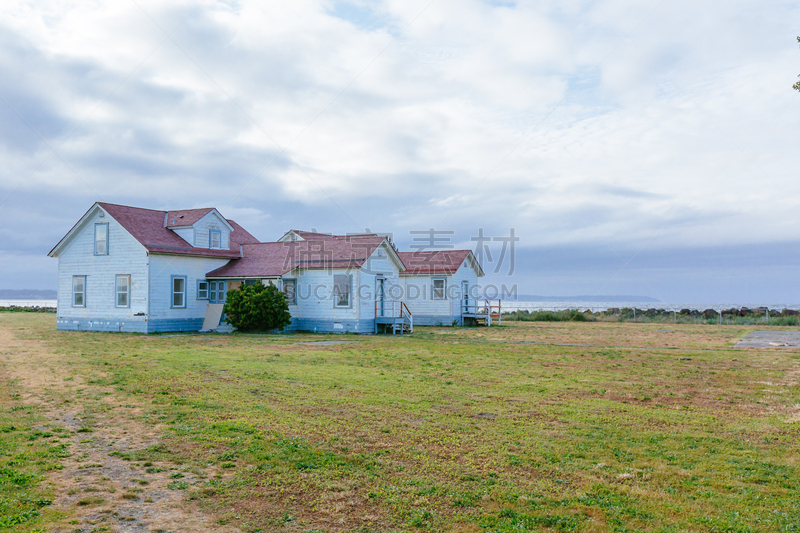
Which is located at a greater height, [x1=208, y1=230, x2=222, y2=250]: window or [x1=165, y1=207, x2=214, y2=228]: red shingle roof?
[x1=165, y1=207, x2=214, y2=228]: red shingle roof

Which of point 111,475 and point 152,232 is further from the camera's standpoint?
point 152,232

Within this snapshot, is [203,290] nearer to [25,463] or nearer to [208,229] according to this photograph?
[208,229]

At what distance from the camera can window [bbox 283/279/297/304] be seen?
1221 inches

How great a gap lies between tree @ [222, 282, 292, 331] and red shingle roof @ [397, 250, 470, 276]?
12141 mm

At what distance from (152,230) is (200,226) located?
8.21 feet

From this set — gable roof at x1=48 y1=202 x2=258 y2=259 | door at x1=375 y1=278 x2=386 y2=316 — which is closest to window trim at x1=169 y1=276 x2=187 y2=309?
gable roof at x1=48 y1=202 x2=258 y2=259

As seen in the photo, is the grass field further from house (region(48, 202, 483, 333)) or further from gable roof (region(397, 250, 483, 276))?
gable roof (region(397, 250, 483, 276))

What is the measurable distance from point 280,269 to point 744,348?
2136 cm

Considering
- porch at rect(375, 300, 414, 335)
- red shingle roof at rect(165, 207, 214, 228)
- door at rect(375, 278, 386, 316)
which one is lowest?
porch at rect(375, 300, 414, 335)

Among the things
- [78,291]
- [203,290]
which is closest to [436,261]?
[203,290]

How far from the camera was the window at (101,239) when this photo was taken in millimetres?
30625

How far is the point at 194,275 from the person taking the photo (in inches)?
1242

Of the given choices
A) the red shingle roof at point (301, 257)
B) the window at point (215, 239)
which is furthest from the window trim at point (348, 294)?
the window at point (215, 239)

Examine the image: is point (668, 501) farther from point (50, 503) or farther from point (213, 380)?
point (213, 380)
